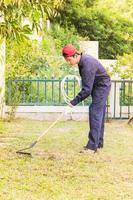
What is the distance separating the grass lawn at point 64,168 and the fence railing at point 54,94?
175 centimetres

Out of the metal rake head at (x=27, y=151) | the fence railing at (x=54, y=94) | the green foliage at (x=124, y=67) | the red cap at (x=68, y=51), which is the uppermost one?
the red cap at (x=68, y=51)

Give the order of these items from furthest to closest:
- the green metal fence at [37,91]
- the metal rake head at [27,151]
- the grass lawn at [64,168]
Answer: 1. the green metal fence at [37,91]
2. the metal rake head at [27,151]
3. the grass lawn at [64,168]

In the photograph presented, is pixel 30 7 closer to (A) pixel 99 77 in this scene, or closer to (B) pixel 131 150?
(A) pixel 99 77

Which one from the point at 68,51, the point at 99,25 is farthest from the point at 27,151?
the point at 99,25

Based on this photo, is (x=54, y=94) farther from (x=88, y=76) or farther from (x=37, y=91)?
(x=88, y=76)

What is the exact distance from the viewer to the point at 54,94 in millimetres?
12508

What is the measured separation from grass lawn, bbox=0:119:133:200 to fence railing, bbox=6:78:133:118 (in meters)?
1.75

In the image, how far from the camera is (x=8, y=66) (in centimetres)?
1206

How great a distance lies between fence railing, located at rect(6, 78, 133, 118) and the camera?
12067 millimetres

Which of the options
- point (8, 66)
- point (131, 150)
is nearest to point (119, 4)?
point (8, 66)

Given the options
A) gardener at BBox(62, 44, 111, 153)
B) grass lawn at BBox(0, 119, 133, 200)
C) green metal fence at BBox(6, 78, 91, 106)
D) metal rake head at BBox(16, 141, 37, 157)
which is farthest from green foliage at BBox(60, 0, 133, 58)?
metal rake head at BBox(16, 141, 37, 157)

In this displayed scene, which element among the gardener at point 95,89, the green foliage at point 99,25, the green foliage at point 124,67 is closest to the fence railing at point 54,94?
the green foliage at point 124,67

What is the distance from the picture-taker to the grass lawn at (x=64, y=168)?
5723 mm

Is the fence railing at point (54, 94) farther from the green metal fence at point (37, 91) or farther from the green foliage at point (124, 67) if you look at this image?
the green foliage at point (124, 67)
